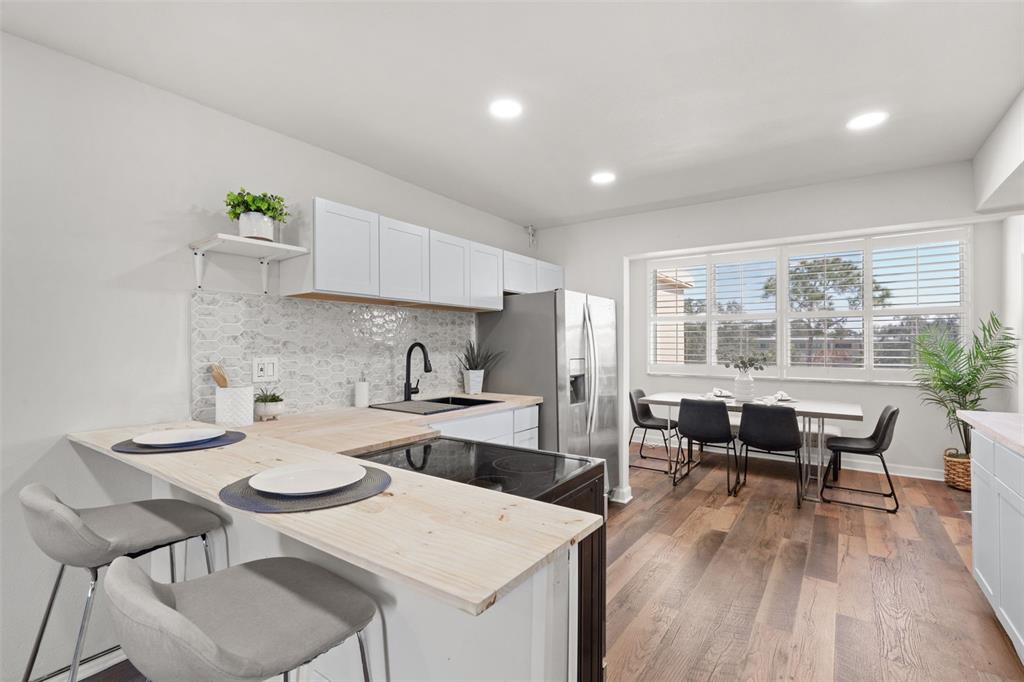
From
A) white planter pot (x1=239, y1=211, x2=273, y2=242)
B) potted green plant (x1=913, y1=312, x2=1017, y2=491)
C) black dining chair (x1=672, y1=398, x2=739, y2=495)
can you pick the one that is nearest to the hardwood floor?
potted green plant (x1=913, y1=312, x2=1017, y2=491)

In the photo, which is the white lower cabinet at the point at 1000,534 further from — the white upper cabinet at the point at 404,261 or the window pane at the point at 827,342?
the white upper cabinet at the point at 404,261

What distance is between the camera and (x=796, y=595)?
2379 mm

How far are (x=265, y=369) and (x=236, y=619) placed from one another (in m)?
1.68

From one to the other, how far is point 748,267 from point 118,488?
565 centimetres

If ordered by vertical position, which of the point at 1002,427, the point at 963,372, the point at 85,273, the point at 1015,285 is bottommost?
the point at 1002,427

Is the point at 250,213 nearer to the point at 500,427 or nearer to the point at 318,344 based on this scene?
the point at 318,344

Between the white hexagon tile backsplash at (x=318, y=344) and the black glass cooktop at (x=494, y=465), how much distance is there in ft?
3.55

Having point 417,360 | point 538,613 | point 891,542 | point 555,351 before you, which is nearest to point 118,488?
point 417,360

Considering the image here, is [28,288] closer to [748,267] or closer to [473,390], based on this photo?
[473,390]

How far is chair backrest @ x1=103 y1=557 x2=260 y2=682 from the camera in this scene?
2.51 feet

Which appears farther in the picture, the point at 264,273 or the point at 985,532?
the point at 264,273

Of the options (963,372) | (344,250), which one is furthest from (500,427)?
(963,372)

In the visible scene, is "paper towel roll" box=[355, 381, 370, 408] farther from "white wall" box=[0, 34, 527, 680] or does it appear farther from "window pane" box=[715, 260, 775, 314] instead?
"window pane" box=[715, 260, 775, 314]

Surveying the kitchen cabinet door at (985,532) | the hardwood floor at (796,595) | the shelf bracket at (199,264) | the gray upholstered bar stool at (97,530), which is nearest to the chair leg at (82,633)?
the gray upholstered bar stool at (97,530)
